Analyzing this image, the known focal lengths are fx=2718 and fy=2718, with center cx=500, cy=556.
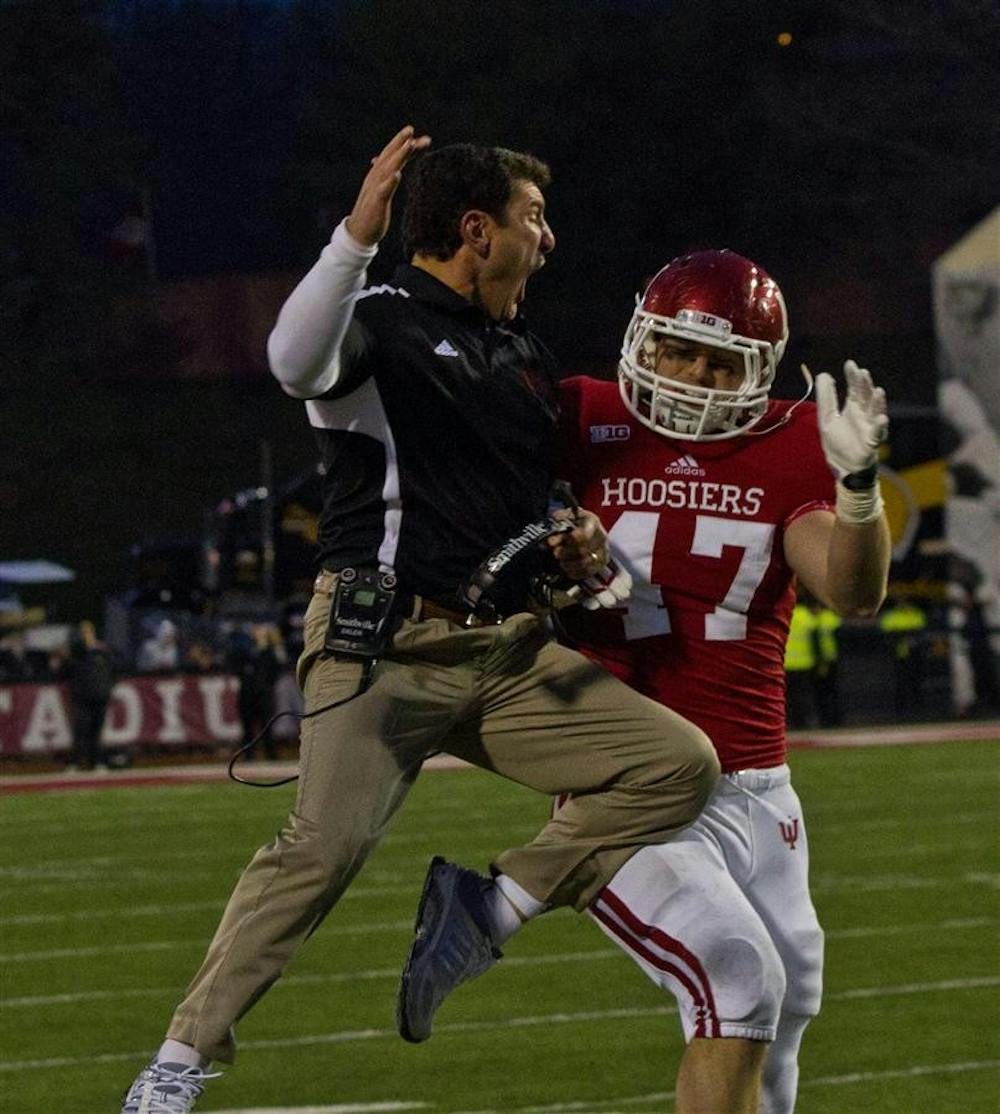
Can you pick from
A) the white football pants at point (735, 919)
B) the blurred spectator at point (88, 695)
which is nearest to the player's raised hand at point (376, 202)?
the white football pants at point (735, 919)

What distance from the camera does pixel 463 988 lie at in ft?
29.8

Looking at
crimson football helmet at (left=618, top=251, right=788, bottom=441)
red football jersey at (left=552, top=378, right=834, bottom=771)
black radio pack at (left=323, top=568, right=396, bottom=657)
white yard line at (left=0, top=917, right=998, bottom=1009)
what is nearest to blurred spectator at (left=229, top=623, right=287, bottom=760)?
white yard line at (left=0, top=917, right=998, bottom=1009)

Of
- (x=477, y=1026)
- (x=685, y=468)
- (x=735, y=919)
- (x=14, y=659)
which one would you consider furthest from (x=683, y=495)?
(x=14, y=659)

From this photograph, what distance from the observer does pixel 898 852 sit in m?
12.9

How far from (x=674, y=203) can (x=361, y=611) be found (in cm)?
4035

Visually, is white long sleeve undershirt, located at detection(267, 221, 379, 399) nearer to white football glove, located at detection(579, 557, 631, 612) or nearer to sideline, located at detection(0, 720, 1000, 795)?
white football glove, located at detection(579, 557, 631, 612)

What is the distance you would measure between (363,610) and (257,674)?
16812 mm

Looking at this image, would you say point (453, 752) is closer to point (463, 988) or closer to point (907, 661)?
point (463, 988)

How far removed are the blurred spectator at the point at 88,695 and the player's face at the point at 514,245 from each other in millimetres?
15586

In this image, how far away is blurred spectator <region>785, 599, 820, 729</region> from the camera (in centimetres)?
2231

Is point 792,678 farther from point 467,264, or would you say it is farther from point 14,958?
point 467,264

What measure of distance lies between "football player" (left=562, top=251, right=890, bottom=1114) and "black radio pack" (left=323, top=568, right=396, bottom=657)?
470 millimetres

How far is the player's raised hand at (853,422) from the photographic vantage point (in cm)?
452

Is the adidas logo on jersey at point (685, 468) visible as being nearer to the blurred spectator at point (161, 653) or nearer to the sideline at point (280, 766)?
the sideline at point (280, 766)
